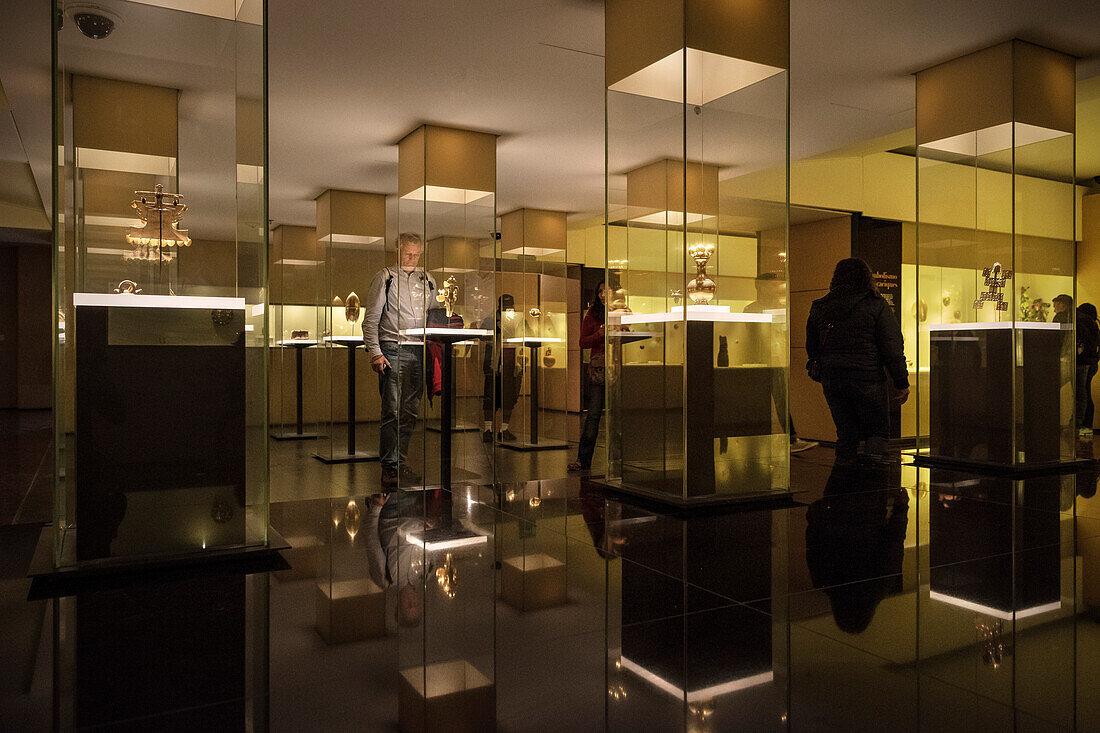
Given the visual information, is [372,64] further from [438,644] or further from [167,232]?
[438,644]

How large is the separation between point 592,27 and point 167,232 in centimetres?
338

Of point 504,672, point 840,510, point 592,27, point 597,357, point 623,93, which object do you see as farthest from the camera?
point 597,357

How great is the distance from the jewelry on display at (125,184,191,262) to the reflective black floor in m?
1.22

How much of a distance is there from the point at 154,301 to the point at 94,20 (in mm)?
1051

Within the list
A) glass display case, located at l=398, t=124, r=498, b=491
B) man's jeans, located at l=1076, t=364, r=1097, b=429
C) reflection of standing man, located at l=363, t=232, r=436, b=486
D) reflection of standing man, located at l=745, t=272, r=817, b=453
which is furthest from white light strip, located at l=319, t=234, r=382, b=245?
man's jeans, located at l=1076, t=364, r=1097, b=429

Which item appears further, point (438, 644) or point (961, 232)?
point (961, 232)

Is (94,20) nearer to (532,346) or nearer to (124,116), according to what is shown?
(124,116)

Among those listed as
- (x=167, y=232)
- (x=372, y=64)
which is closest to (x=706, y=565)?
(x=167, y=232)

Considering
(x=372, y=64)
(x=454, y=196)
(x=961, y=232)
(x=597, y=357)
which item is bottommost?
(x=597, y=357)

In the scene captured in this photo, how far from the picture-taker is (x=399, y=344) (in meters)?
5.90

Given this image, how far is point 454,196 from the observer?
6.70 metres

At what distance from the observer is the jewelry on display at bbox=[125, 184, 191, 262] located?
3059 millimetres

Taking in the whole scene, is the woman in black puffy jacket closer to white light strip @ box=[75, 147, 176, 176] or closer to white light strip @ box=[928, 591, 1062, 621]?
white light strip @ box=[928, 591, 1062, 621]

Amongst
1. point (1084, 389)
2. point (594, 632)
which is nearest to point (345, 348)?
point (594, 632)
